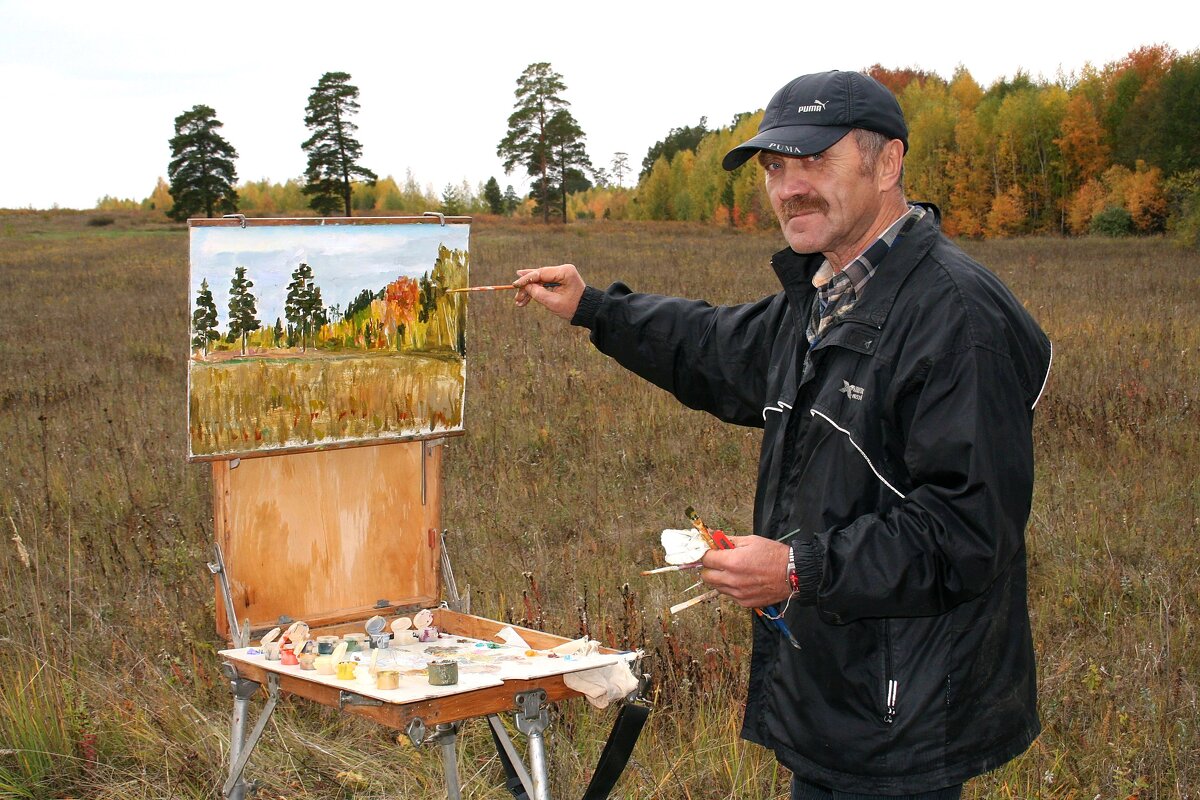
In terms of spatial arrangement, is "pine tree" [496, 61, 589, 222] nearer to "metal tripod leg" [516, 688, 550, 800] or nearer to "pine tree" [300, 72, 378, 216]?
"pine tree" [300, 72, 378, 216]

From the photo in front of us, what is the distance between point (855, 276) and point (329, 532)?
1873 mm

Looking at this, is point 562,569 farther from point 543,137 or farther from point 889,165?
point 543,137

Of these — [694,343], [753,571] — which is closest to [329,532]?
[694,343]

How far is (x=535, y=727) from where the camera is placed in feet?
8.25

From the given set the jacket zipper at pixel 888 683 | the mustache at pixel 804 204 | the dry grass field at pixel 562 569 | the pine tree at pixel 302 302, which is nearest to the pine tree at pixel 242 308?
the pine tree at pixel 302 302

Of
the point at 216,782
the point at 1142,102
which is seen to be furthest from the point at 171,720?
the point at 1142,102

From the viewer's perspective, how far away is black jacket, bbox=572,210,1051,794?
6.24ft

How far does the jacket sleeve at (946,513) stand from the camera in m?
1.88

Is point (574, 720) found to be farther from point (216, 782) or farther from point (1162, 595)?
point (1162, 595)

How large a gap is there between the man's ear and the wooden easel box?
146cm

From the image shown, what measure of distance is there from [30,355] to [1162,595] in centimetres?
1122

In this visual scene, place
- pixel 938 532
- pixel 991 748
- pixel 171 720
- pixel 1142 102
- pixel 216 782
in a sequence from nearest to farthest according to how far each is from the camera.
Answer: pixel 938 532, pixel 991 748, pixel 216 782, pixel 171 720, pixel 1142 102

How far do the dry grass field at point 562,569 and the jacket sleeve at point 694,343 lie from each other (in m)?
0.99

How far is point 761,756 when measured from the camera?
359cm
